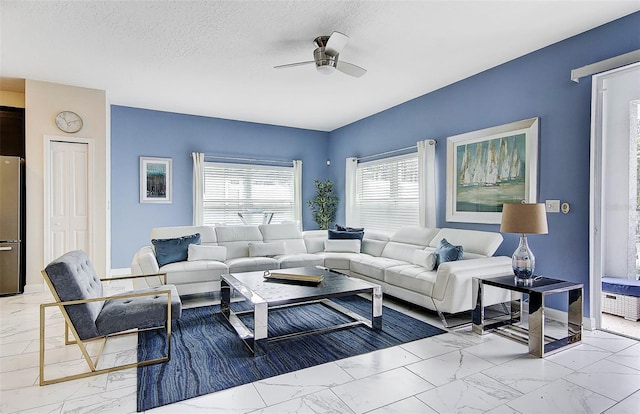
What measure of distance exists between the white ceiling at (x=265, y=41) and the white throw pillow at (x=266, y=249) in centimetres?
224

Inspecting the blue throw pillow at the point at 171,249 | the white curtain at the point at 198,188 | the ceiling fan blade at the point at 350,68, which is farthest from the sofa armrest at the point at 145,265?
the ceiling fan blade at the point at 350,68

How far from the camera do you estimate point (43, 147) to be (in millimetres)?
4723

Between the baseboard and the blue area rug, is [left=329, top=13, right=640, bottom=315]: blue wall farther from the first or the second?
the baseboard

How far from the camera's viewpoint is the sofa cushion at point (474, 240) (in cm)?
391

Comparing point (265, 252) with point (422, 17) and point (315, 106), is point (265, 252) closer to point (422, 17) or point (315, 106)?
point (315, 106)

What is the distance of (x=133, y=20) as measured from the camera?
3096mm

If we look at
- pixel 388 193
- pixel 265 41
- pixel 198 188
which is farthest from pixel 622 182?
pixel 198 188

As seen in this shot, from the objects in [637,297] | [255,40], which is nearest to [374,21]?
[255,40]

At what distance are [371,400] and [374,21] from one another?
9.89ft

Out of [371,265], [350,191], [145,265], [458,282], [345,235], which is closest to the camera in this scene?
[458,282]

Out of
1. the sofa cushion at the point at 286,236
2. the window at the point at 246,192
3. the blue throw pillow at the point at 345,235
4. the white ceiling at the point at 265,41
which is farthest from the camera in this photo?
the window at the point at 246,192

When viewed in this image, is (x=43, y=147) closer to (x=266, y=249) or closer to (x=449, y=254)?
(x=266, y=249)

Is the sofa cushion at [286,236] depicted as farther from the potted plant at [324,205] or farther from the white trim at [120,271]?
the white trim at [120,271]

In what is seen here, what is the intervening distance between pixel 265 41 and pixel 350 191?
3883 millimetres
